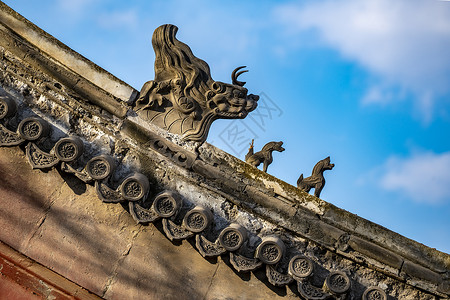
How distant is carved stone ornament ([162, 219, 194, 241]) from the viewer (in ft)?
18.7

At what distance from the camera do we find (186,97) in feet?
20.8

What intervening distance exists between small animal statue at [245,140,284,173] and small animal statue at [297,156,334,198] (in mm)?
406

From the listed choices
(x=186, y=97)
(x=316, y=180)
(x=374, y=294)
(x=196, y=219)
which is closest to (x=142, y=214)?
(x=196, y=219)

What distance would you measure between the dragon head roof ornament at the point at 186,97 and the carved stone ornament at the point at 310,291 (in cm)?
188

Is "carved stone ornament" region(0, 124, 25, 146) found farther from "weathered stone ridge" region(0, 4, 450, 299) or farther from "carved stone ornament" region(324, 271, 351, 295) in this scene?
"carved stone ornament" region(324, 271, 351, 295)

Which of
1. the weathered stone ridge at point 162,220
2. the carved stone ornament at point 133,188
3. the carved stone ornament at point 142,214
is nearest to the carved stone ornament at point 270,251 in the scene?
the weathered stone ridge at point 162,220

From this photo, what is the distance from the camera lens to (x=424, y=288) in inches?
225

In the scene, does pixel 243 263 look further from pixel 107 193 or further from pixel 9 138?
pixel 9 138

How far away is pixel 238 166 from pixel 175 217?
89 centimetres

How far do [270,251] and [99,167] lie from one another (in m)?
1.95

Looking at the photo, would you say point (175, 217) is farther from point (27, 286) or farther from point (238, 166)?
point (27, 286)

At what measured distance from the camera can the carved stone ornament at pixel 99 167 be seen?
19.0 feet

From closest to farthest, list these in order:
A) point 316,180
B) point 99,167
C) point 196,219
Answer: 1. point 196,219
2. point 99,167
3. point 316,180

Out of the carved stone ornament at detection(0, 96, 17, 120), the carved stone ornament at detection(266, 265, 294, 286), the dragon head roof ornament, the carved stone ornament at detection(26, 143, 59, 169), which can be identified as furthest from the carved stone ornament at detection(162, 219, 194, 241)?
the carved stone ornament at detection(0, 96, 17, 120)
